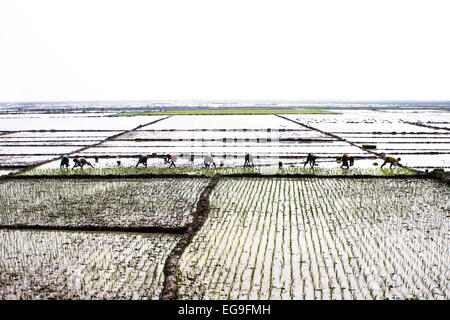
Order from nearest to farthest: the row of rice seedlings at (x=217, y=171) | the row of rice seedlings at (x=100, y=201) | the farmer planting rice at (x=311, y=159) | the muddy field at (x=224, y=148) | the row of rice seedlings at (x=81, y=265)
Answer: the row of rice seedlings at (x=81, y=265), the row of rice seedlings at (x=100, y=201), the row of rice seedlings at (x=217, y=171), the farmer planting rice at (x=311, y=159), the muddy field at (x=224, y=148)

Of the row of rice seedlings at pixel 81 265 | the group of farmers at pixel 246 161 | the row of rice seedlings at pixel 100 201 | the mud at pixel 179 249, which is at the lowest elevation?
the row of rice seedlings at pixel 81 265

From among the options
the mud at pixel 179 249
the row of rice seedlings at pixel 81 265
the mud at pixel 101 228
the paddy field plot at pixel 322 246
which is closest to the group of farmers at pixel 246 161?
the paddy field plot at pixel 322 246

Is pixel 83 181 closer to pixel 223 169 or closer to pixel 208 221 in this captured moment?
pixel 223 169

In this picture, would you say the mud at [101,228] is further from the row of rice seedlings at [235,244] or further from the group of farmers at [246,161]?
the group of farmers at [246,161]

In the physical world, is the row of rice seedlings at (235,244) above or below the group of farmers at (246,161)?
below

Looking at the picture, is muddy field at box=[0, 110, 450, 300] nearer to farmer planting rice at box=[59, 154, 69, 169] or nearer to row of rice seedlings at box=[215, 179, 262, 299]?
row of rice seedlings at box=[215, 179, 262, 299]

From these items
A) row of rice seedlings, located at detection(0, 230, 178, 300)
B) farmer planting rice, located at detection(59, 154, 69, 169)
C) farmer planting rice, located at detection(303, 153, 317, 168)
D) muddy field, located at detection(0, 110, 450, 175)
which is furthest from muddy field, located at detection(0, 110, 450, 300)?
muddy field, located at detection(0, 110, 450, 175)
